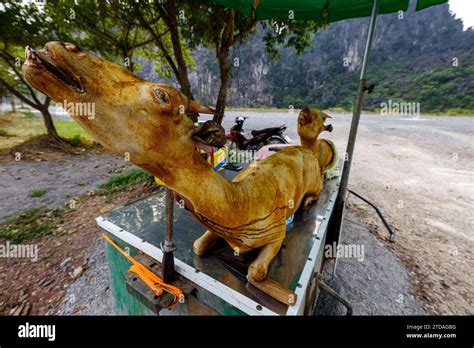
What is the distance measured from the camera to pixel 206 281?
114cm

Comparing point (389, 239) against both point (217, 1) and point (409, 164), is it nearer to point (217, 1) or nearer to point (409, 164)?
point (217, 1)

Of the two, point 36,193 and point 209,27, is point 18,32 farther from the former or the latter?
point 209,27

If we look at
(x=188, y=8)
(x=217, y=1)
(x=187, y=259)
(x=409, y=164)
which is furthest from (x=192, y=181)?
(x=409, y=164)

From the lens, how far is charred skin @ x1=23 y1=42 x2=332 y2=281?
2.09 feet

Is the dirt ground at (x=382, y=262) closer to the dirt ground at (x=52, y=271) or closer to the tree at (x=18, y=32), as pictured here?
the dirt ground at (x=52, y=271)

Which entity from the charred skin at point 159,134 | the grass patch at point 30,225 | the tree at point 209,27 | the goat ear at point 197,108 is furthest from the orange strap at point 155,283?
the tree at point 209,27

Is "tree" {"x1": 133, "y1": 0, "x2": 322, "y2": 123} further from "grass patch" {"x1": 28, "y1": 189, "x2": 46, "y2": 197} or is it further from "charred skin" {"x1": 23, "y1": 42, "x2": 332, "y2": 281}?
"charred skin" {"x1": 23, "y1": 42, "x2": 332, "y2": 281}

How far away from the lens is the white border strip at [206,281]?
1.02 metres

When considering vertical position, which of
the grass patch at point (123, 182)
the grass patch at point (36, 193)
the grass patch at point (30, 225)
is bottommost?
the grass patch at point (30, 225)

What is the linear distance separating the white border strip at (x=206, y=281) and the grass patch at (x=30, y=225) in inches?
117

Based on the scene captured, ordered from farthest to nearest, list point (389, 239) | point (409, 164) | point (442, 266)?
1. point (409, 164)
2. point (389, 239)
3. point (442, 266)

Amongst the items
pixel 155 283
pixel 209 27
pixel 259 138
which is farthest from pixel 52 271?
pixel 209 27
